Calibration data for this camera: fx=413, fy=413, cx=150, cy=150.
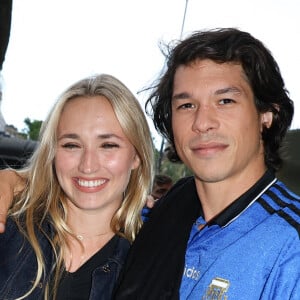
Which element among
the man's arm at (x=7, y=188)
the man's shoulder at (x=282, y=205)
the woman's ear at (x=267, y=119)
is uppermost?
the woman's ear at (x=267, y=119)

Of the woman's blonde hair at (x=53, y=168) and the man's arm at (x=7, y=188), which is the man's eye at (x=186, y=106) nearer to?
the woman's blonde hair at (x=53, y=168)

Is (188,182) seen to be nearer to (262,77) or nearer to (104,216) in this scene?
(104,216)

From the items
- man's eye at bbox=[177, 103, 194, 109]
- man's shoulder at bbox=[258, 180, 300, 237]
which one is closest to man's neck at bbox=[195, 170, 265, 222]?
man's shoulder at bbox=[258, 180, 300, 237]

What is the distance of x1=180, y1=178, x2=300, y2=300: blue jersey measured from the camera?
133 cm

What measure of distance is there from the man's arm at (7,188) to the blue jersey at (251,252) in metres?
0.89

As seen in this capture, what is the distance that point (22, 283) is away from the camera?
185 cm

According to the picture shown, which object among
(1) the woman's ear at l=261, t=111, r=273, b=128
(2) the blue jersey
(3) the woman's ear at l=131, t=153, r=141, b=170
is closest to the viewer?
(2) the blue jersey

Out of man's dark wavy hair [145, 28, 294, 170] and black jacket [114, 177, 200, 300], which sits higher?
man's dark wavy hair [145, 28, 294, 170]

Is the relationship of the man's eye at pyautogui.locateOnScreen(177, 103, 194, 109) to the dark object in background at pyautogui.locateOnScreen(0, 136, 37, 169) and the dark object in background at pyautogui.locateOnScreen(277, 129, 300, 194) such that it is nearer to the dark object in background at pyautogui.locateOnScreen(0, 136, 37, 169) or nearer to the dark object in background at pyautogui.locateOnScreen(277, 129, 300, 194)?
the dark object in background at pyautogui.locateOnScreen(277, 129, 300, 194)

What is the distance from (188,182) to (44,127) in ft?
2.76

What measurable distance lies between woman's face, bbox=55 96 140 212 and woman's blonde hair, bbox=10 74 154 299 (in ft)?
0.14

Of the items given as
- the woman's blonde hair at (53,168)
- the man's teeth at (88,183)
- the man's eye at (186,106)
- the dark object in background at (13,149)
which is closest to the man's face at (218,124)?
the man's eye at (186,106)

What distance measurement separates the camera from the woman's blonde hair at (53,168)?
2117 mm

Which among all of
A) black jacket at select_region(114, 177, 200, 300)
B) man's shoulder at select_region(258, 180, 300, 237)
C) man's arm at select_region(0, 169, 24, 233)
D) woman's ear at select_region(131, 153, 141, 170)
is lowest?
black jacket at select_region(114, 177, 200, 300)
